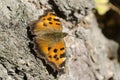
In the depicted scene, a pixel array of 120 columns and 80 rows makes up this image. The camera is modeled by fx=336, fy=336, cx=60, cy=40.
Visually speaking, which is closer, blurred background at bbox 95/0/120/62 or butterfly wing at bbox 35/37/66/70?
butterfly wing at bbox 35/37/66/70

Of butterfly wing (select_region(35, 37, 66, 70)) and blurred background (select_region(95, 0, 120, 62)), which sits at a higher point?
butterfly wing (select_region(35, 37, 66, 70))

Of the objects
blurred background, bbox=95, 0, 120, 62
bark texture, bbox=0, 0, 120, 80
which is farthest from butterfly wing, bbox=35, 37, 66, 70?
blurred background, bbox=95, 0, 120, 62

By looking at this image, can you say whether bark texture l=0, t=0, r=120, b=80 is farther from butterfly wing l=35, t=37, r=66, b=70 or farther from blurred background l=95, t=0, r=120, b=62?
blurred background l=95, t=0, r=120, b=62

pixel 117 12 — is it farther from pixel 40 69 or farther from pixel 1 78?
pixel 1 78

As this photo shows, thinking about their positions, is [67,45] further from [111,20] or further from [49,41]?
[111,20]

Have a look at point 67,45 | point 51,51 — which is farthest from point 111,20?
A: point 51,51
